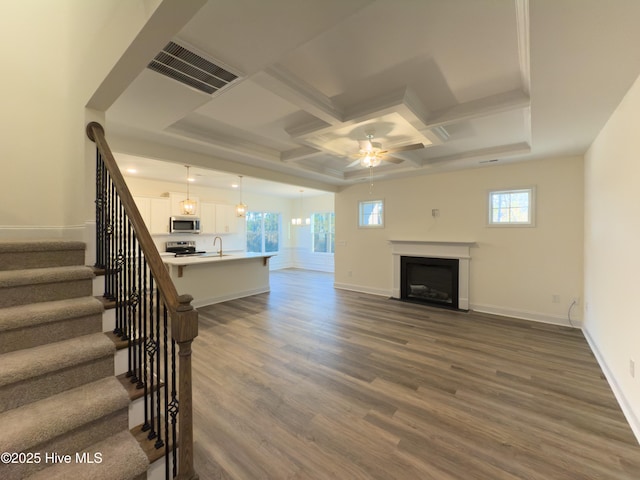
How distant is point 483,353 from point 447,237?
2697 mm

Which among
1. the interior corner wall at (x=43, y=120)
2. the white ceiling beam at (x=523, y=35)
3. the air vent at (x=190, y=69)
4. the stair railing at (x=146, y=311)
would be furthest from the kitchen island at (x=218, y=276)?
the white ceiling beam at (x=523, y=35)

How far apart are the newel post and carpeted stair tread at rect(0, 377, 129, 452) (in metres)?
0.41

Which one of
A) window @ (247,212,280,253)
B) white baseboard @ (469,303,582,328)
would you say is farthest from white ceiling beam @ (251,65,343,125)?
window @ (247,212,280,253)

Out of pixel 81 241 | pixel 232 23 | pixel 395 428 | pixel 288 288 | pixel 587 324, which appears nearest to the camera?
pixel 232 23

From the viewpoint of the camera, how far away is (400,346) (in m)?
3.54

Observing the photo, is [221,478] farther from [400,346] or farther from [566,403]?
[566,403]

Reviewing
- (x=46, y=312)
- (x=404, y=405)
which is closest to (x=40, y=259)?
(x=46, y=312)

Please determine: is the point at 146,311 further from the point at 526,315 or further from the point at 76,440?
the point at 526,315

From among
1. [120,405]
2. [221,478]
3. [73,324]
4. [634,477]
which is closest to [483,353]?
[634,477]

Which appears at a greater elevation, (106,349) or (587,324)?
(106,349)

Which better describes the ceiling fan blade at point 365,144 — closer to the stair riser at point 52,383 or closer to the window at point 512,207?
the window at point 512,207

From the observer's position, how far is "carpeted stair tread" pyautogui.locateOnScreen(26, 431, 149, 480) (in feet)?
3.98

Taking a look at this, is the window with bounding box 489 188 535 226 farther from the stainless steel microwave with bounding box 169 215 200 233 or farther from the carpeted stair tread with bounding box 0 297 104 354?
the stainless steel microwave with bounding box 169 215 200 233

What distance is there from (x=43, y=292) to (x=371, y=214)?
5878 mm
